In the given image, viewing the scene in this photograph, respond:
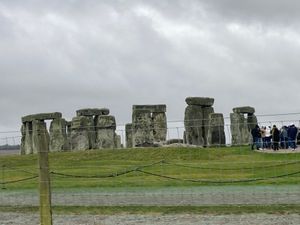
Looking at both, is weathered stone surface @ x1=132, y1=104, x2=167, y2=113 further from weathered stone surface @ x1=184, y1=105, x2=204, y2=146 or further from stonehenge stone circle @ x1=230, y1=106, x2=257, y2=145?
stonehenge stone circle @ x1=230, y1=106, x2=257, y2=145

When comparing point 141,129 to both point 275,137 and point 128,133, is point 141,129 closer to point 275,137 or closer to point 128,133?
point 128,133

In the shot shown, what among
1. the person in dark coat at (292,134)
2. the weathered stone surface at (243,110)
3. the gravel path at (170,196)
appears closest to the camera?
the gravel path at (170,196)

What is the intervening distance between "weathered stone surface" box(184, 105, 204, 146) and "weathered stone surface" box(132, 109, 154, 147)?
7.77 ft

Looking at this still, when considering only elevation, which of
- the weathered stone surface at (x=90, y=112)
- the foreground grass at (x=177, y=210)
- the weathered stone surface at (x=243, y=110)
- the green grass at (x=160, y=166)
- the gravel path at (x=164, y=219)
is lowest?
the gravel path at (x=164, y=219)

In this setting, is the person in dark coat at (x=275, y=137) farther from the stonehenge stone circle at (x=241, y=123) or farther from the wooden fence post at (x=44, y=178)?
the wooden fence post at (x=44, y=178)

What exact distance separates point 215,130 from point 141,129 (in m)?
4.72

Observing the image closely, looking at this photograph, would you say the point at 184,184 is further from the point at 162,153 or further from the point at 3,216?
the point at 162,153

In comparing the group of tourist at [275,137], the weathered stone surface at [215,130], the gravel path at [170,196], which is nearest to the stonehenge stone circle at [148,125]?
the weathered stone surface at [215,130]

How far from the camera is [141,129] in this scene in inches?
1630

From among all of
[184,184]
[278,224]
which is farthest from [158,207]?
[184,184]

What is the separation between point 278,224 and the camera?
12.1m

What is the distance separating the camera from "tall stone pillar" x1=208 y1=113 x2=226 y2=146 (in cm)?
4087

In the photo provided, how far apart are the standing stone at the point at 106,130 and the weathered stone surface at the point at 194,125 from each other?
5.00 m

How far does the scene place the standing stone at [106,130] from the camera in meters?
43.2
